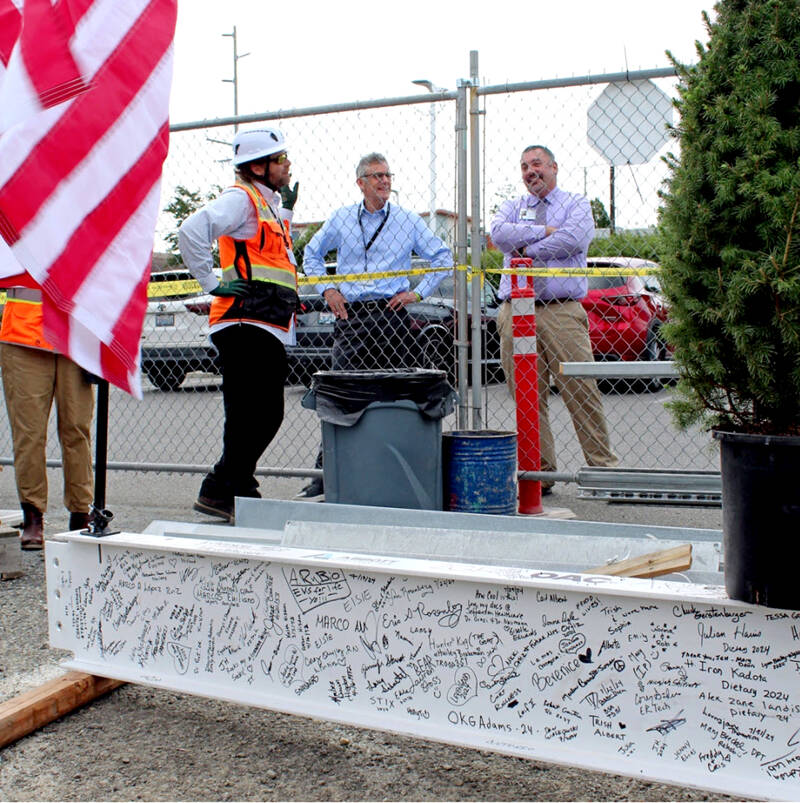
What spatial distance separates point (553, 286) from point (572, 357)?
46 centimetres

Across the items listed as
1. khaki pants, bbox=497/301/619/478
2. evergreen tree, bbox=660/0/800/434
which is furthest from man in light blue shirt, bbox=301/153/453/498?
evergreen tree, bbox=660/0/800/434

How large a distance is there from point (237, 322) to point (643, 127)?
7.78 feet

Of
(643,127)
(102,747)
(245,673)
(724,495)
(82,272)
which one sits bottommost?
(102,747)

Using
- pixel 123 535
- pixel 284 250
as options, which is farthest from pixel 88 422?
pixel 123 535

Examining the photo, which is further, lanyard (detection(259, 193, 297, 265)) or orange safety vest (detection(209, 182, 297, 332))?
lanyard (detection(259, 193, 297, 265))

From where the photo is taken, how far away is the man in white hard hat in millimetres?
5203

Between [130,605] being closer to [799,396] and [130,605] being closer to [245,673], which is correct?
[245,673]

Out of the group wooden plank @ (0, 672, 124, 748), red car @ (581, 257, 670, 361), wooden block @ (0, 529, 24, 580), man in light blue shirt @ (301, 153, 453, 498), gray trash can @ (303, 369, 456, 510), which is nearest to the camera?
wooden plank @ (0, 672, 124, 748)

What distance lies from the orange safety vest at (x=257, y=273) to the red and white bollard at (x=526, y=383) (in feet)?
4.26

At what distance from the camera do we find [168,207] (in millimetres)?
7738

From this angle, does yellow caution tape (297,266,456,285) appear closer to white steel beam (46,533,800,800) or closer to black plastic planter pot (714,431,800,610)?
white steel beam (46,533,800,800)

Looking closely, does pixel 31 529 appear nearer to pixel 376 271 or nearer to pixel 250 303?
pixel 250 303

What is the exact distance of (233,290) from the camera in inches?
204

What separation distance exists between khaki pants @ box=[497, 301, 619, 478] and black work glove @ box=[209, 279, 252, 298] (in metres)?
1.70
